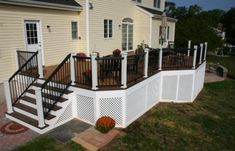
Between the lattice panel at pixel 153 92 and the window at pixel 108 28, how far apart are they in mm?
5780

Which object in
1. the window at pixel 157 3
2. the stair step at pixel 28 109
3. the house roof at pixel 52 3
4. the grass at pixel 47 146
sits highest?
the window at pixel 157 3

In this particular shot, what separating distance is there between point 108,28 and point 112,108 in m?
8.00

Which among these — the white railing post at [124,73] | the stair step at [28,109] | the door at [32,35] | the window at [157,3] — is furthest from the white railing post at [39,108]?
the window at [157,3]

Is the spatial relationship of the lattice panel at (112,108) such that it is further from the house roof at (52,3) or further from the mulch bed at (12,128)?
the house roof at (52,3)

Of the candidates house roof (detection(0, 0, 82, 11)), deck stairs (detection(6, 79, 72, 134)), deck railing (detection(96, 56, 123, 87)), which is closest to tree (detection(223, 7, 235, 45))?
house roof (detection(0, 0, 82, 11))

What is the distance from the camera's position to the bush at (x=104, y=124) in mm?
6313

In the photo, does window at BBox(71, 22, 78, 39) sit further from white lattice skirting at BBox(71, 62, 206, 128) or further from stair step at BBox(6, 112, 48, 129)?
stair step at BBox(6, 112, 48, 129)

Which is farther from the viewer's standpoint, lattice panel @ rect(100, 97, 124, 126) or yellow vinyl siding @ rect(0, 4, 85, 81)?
yellow vinyl siding @ rect(0, 4, 85, 81)

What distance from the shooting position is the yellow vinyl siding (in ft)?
26.9

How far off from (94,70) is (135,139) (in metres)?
2.48

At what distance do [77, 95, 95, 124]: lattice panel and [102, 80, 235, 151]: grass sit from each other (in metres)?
1.29

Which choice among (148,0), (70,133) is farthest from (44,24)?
(148,0)

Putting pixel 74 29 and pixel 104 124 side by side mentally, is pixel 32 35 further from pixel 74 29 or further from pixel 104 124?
pixel 104 124

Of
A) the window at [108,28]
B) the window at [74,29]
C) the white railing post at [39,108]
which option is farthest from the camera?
the window at [108,28]
